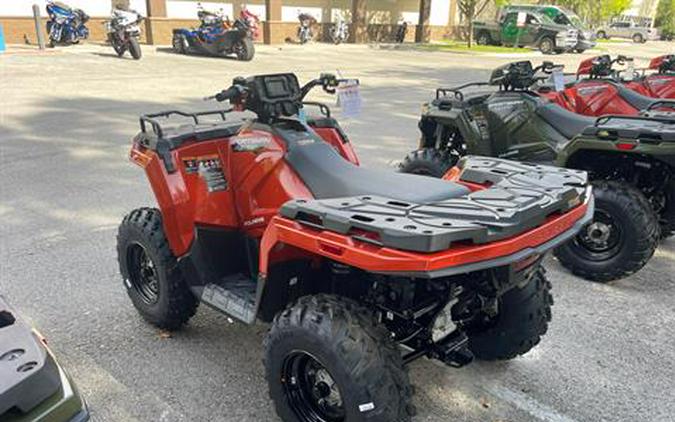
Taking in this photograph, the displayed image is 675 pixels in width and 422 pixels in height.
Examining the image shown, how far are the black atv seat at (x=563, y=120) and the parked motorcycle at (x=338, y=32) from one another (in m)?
22.2

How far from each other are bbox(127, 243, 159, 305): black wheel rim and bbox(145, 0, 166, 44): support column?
1927 cm

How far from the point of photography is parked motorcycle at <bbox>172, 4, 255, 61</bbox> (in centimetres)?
1786

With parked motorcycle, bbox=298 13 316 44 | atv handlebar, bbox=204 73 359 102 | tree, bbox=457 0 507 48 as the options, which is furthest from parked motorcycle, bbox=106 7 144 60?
tree, bbox=457 0 507 48

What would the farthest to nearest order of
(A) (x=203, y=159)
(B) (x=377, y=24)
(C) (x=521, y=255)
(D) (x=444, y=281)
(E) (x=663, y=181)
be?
(B) (x=377, y=24) < (E) (x=663, y=181) < (A) (x=203, y=159) < (D) (x=444, y=281) < (C) (x=521, y=255)

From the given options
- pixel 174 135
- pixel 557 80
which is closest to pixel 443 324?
pixel 174 135

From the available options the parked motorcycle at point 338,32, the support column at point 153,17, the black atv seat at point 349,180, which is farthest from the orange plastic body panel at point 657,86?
the parked motorcycle at point 338,32

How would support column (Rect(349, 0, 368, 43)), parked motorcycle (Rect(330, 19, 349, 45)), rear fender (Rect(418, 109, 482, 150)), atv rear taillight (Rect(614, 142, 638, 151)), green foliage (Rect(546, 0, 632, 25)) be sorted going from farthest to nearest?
green foliage (Rect(546, 0, 632, 25)) → support column (Rect(349, 0, 368, 43)) → parked motorcycle (Rect(330, 19, 349, 45)) → rear fender (Rect(418, 109, 482, 150)) → atv rear taillight (Rect(614, 142, 638, 151))

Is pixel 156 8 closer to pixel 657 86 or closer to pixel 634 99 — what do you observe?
pixel 657 86

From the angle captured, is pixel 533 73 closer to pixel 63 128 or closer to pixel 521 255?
pixel 521 255

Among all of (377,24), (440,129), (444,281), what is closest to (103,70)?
(440,129)

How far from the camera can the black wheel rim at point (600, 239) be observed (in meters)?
4.02

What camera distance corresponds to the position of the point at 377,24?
29.3 metres

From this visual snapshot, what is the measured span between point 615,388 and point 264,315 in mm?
1819

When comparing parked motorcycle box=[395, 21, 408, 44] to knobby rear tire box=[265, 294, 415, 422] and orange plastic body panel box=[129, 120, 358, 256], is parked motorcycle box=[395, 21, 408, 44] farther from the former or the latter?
knobby rear tire box=[265, 294, 415, 422]
